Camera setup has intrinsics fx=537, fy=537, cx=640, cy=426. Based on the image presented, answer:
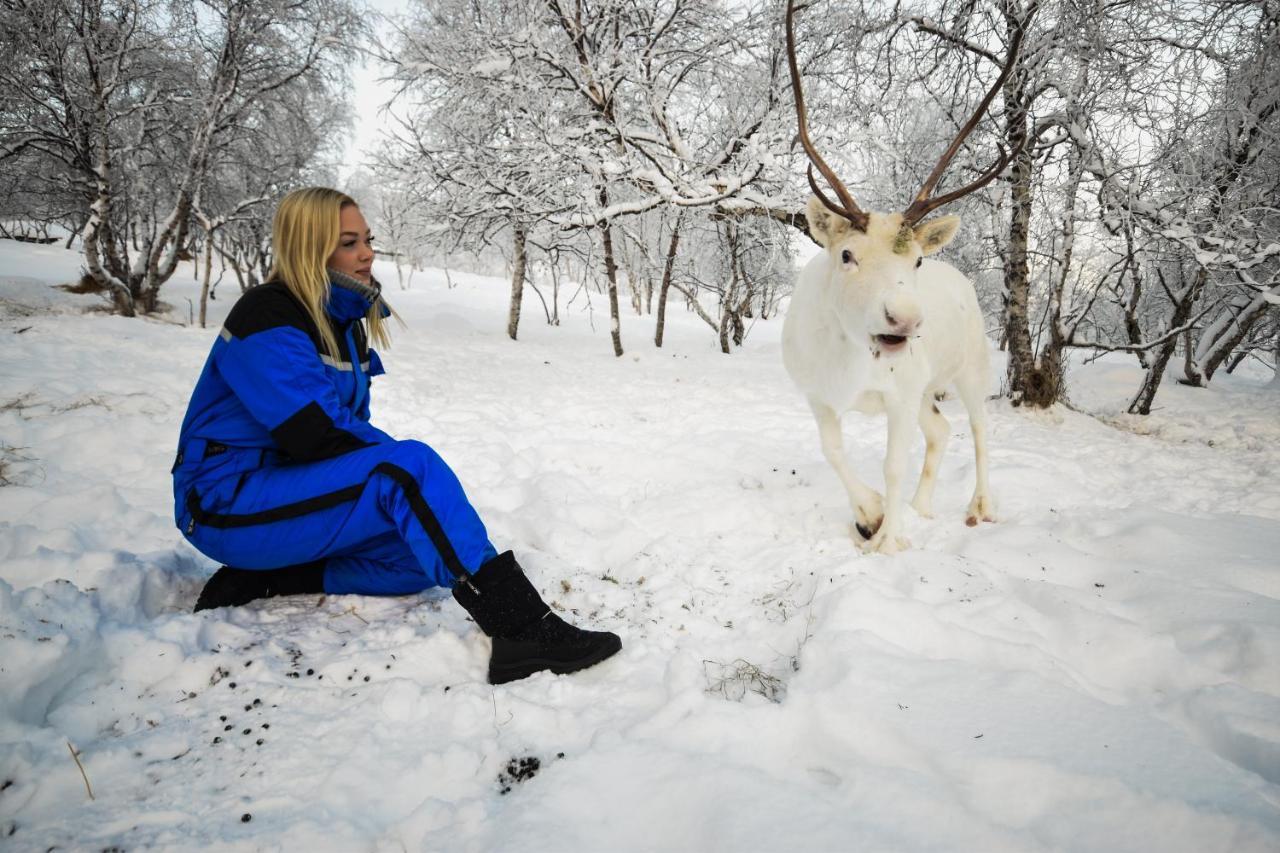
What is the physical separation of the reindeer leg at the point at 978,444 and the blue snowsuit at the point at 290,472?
332cm

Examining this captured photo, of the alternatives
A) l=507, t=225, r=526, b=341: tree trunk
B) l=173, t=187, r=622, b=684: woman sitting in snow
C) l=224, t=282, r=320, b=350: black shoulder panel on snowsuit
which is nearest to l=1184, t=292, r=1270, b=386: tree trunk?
l=173, t=187, r=622, b=684: woman sitting in snow

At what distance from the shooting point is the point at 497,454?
4.65 m

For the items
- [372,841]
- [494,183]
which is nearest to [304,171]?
[494,183]

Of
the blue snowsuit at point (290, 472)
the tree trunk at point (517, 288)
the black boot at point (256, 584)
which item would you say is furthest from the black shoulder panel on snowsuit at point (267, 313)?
the tree trunk at point (517, 288)

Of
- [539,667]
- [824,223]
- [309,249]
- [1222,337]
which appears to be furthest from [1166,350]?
[309,249]

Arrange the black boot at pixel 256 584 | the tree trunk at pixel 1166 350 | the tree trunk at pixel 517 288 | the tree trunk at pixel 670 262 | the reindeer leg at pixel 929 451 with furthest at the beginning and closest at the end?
the tree trunk at pixel 517 288 → the tree trunk at pixel 670 262 → the tree trunk at pixel 1166 350 → the reindeer leg at pixel 929 451 → the black boot at pixel 256 584

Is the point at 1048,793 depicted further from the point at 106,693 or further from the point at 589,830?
the point at 106,693

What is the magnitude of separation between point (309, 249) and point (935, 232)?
9.97 ft

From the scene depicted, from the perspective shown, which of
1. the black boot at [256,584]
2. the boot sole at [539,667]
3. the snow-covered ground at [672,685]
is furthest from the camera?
the black boot at [256,584]

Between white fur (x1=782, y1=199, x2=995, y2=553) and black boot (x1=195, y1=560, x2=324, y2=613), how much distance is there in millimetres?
2831

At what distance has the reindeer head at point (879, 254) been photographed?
2471mm

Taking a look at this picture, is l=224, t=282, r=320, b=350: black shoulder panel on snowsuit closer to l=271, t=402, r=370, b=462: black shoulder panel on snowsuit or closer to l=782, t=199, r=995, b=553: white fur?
l=271, t=402, r=370, b=462: black shoulder panel on snowsuit

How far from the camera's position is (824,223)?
3.00m

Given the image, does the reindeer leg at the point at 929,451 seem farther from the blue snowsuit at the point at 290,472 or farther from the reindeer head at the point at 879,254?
the blue snowsuit at the point at 290,472
